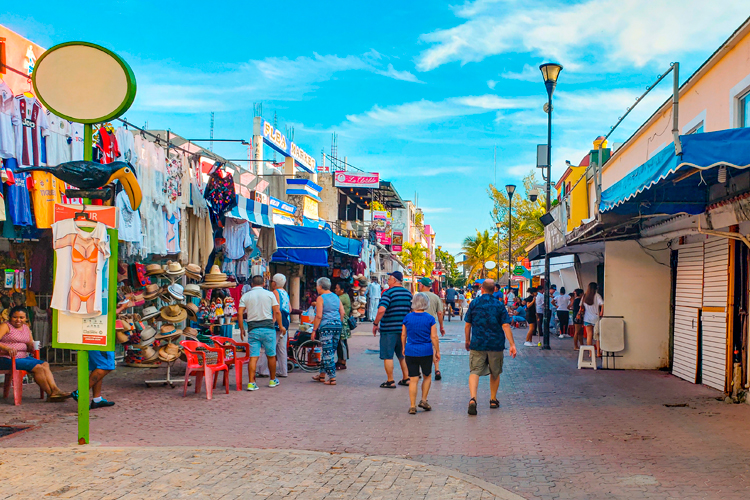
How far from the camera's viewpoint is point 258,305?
11.0 meters

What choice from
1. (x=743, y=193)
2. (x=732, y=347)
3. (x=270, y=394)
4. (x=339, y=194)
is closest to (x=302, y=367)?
(x=270, y=394)

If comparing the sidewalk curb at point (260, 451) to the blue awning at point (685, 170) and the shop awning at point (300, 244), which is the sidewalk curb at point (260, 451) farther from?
the shop awning at point (300, 244)

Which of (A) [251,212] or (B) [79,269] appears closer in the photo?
(B) [79,269]

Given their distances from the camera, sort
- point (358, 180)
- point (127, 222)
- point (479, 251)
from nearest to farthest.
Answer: point (127, 222), point (358, 180), point (479, 251)

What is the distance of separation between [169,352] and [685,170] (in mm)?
7902

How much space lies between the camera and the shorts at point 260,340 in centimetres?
1106

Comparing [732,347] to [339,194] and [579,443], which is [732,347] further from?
[339,194]

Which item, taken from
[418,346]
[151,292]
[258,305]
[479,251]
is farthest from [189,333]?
[479,251]

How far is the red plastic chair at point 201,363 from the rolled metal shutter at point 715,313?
7.65 meters

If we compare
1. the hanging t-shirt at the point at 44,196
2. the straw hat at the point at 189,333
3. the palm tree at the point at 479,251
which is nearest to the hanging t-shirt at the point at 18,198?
the hanging t-shirt at the point at 44,196

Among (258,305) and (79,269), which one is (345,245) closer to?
(258,305)

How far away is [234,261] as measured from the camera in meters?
15.3

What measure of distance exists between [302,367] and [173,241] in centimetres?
363

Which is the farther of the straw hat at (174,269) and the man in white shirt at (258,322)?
the straw hat at (174,269)
